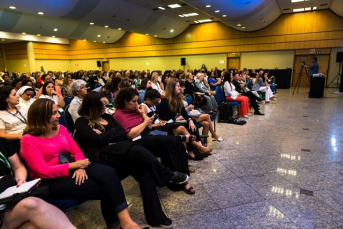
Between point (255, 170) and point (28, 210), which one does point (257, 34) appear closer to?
point (255, 170)

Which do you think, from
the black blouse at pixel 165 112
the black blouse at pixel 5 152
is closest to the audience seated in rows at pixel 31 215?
the black blouse at pixel 5 152

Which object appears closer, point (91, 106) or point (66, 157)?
point (66, 157)

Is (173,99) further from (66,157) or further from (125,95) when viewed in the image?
(66,157)

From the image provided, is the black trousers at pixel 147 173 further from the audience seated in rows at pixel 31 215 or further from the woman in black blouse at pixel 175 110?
the woman in black blouse at pixel 175 110

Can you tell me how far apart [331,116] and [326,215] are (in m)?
5.10

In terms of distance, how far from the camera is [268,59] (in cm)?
1547

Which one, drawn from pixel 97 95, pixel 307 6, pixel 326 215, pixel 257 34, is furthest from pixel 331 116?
pixel 257 34

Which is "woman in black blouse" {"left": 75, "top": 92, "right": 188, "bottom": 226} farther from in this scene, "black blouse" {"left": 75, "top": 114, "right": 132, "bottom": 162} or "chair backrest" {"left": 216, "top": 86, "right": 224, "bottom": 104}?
"chair backrest" {"left": 216, "top": 86, "right": 224, "bottom": 104}

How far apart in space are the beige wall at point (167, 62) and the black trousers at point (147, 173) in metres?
15.8

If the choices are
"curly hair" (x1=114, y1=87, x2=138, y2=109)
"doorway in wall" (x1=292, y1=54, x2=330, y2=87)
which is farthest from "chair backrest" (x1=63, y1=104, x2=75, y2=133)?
"doorway in wall" (x1=292, y1=54, x2=330, y2=87)

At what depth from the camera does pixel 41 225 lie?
143cm

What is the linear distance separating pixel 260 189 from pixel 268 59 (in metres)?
14.8

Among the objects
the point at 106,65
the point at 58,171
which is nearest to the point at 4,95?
the point at 58,171

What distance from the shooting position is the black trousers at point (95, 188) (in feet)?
5.47
